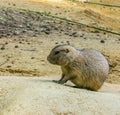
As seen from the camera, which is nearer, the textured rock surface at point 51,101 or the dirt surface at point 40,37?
the textured rock surface at point 51,101

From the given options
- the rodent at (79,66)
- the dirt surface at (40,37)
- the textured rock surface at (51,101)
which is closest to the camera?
the textured rock surface at (51,101)

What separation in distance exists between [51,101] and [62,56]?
111 cm

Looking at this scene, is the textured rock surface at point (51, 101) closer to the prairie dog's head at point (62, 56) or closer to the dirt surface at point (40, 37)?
the prairie dog's head at point (62, 56)

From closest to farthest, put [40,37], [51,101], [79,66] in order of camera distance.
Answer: [51,101] → [79,66] → [40,37]

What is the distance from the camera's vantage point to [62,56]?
23.7 feet

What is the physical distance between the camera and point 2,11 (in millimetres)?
16438

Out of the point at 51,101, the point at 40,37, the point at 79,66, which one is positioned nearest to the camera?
the point at 51,101

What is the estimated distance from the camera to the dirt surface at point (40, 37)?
10617 mm

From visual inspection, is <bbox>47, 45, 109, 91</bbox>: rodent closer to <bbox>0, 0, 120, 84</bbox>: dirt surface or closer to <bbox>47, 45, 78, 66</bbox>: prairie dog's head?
<bbox>47, 45, 78, 66</bbox>: prairie dog's head

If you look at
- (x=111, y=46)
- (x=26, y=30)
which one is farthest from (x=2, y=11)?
(x=111, y=46)

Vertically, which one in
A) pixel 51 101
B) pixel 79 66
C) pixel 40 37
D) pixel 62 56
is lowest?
pixel 40 37

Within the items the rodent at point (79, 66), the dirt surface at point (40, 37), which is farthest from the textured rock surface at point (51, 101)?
the dirt surface at point (40, 37)

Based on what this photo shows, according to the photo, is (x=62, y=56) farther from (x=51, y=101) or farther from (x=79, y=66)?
(x=51, y=101)

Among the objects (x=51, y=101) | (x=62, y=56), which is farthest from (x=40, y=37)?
(x=51, y=101)
